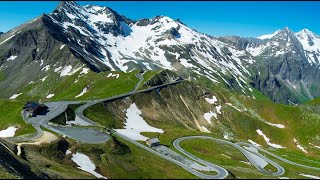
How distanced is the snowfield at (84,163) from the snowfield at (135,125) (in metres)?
44.6

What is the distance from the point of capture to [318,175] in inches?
5020

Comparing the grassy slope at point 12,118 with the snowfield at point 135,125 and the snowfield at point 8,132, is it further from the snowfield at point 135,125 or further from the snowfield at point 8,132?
the snowfield at point 135,125

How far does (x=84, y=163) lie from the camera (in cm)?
9562

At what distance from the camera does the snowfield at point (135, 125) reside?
488 ft

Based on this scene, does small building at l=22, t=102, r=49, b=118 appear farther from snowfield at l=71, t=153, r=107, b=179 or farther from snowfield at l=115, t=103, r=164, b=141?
snowfield at l=71, t=153, r=107, b=179

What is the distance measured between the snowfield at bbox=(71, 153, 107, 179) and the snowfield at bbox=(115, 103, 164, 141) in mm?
44632

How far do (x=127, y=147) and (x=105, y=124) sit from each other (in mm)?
43757

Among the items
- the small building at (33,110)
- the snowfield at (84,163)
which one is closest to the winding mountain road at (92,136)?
the small building at (33,110)

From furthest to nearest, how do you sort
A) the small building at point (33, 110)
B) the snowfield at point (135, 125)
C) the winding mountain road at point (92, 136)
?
the small building at point (33, 110) < the snowfield at point (135, 125) < the winding mountain road at point (92, 136)

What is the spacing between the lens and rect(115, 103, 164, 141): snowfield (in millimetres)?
148875

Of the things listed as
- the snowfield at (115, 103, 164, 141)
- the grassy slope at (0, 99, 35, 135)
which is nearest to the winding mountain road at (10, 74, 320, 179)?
the grassy slope at (0, 99, 35, 135)

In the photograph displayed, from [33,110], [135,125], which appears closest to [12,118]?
[33,110]

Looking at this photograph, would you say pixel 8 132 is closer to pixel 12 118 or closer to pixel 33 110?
pixel 12 118

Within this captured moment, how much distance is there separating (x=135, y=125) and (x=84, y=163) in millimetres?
79653
